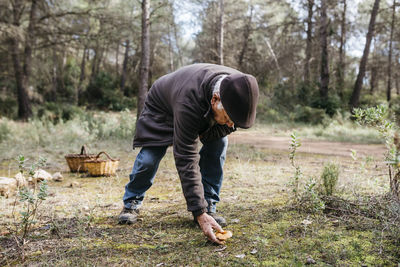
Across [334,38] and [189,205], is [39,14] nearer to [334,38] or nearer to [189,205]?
[189,205]

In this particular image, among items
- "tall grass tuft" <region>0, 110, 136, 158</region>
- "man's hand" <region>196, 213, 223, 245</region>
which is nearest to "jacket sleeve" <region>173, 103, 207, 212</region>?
"man's hand" <region>196, 213, 223, 245</region>

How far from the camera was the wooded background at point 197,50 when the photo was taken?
1138 centimetres

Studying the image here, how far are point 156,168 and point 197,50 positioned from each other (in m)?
21.4

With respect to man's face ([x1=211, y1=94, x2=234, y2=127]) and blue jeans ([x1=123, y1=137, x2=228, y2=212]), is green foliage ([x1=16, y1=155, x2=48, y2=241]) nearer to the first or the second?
blue jeans ([x1=123, y1=137, x2=228, y2=212])

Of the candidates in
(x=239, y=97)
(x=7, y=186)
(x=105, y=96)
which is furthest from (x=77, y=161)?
(x=105, y=96)

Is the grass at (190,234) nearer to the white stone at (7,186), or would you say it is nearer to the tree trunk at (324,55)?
the white stone at (7,186)

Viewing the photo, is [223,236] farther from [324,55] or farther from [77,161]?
[324,55]

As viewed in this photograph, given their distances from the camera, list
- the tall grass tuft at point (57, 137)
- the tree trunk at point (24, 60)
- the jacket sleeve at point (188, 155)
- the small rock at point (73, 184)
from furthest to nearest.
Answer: the tree trunk at point (24, 60) < the tall grass tuft at point (57, 137) < the small rock at point (73, 184) < the jacket sleeve at point (188, 155)

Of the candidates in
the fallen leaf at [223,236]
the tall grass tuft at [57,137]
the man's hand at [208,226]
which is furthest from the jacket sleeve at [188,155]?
the tall grass tuft at [57,137]

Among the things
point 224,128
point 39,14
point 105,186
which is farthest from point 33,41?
point 224,128

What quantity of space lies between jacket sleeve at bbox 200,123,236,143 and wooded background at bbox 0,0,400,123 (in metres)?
6.09

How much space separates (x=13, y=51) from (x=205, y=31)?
13.0 metres

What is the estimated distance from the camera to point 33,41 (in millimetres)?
11633

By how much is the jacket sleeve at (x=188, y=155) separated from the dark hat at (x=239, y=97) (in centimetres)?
31
